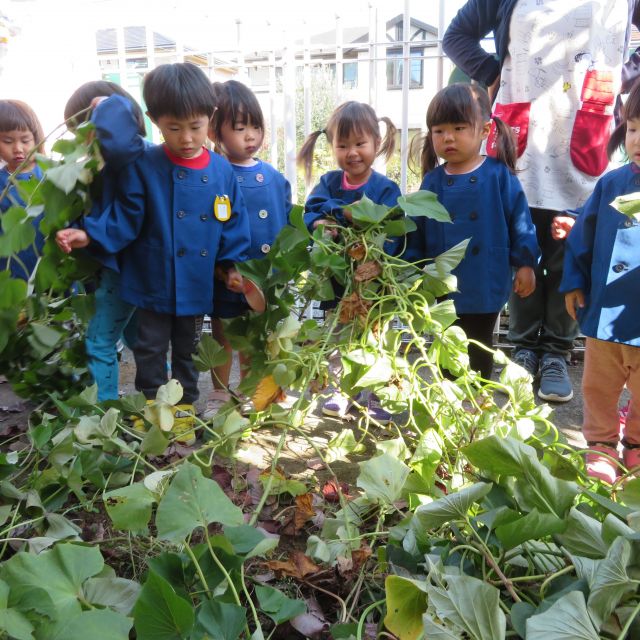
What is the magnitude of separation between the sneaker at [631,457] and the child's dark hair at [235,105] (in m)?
1.46

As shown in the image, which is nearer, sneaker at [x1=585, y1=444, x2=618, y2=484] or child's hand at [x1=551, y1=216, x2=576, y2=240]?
sneaker at [x1=585, y1=444, x2=618, y2=484]

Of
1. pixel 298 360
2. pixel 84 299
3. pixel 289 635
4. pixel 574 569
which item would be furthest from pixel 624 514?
pixel 84 299

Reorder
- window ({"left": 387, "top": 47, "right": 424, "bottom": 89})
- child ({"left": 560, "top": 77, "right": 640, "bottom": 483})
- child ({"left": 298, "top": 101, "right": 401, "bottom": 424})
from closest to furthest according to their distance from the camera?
1. child ({"left": 560, "top": 77, "right": 640, "bottom": 483})
2. child ({"left": 298, "top": 101, "right": 401, "bottom": 424})
3. window ({"left": 387, "top": 47, "right": 424, "bottom": 89})

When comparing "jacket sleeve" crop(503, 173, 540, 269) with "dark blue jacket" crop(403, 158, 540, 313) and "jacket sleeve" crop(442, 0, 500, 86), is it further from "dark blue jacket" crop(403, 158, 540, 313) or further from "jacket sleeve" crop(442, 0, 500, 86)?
"jacket sleeve" crop(442, 0, 500, 86)

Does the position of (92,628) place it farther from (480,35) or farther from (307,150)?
(480,35)

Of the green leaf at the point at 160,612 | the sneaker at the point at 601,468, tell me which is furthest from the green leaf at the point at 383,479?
the sneaker at the point at 601,468

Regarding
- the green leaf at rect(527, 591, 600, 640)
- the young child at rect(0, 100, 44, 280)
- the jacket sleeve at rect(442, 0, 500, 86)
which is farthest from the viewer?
the jacket sleeve at rect(442, 0, 500, 86)

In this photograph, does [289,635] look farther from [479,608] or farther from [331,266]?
[331,266]

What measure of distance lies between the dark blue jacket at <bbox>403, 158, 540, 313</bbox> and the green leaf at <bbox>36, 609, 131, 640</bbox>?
143 cm

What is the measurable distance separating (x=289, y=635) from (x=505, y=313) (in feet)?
9.07

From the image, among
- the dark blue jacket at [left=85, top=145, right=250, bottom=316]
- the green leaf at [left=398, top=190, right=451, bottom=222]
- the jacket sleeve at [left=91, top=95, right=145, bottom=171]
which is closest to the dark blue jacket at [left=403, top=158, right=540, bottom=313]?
the green leaf at [left=398, top=190, right=451, bottom=222]

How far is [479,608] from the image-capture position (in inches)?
26.2

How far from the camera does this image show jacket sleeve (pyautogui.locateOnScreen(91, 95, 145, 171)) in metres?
1.61

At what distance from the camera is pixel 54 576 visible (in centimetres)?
78
